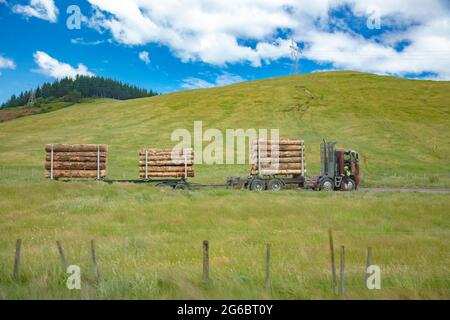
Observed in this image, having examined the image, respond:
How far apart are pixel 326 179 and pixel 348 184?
5.45ft

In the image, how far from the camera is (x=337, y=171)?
27.6 m

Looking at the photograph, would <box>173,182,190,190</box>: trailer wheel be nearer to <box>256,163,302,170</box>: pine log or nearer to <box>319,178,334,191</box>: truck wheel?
<box>256,163,302,170</box>: pine log

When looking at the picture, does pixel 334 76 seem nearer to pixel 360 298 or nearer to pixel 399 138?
pixel 399 138

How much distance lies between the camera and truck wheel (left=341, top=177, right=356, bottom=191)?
27.3 meters

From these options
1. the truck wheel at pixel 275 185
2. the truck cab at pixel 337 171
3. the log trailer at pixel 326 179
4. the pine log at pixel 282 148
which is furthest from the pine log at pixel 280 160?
the truck cab at pixel 337 171

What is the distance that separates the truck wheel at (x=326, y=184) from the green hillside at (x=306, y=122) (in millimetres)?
5657

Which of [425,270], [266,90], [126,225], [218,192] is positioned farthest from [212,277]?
[266,90]

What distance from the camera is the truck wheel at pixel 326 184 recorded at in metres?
27.0

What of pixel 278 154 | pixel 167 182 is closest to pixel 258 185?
pixel 278 154

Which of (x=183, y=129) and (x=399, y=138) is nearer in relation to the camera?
(x=399, y=138)

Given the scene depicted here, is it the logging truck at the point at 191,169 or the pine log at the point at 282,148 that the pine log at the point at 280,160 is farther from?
the pine log at the point at 282,148

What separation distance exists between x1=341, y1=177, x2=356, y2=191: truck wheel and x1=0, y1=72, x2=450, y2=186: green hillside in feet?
14.1
